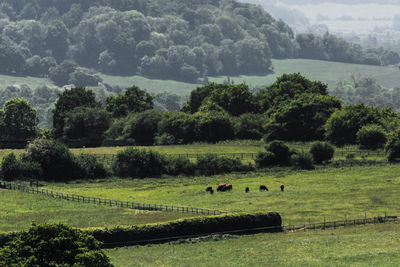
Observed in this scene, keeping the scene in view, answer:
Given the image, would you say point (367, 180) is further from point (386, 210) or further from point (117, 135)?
point (117, 135)

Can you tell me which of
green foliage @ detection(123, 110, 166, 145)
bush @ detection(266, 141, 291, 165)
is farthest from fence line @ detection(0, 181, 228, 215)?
green foliage @ detection(123, 110, 166, 145)

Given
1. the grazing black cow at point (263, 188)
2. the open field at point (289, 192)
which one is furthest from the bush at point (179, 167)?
the grazing black cow at point (263, 188)

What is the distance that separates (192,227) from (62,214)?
1734 centimetres

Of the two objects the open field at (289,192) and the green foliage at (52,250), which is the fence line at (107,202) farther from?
the green foliage at (52,250)

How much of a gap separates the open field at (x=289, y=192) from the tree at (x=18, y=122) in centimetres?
5324

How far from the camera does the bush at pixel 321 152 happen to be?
127000 mm

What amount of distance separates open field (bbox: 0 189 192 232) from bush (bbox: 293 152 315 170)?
41.0 m

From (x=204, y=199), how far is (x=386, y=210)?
22.2 metres

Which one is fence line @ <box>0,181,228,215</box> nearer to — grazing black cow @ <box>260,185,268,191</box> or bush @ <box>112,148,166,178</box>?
grazing black cow @ <box>260,185,268,191</box>

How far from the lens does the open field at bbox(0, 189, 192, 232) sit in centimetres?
8231

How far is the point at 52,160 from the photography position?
388 ft

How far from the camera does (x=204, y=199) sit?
97.9 metres

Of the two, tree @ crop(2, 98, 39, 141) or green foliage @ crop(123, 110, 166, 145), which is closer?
green foliage @ crop(123, 110, 166, 145)

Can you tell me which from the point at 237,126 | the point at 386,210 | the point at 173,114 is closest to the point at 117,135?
the point at 173,114
